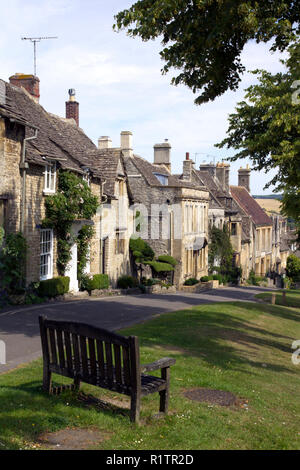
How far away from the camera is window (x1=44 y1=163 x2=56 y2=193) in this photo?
22547 mm

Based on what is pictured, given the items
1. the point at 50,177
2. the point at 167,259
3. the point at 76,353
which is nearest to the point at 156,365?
the point at 76,353

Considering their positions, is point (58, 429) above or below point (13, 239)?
below

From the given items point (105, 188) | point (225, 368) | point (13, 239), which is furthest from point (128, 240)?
point (225, 368)

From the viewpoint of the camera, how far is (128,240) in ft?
117

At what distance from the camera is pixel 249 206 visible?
6469 cm

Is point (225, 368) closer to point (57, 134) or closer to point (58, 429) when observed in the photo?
point (58, 429)

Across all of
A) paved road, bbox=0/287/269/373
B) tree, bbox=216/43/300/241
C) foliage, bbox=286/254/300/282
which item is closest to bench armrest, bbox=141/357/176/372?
paved road, bbox=0/287/269/373

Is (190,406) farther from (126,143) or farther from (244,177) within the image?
(244,177)

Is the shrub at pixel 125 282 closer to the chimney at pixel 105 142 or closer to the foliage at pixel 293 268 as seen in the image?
the chimney at pixel 105 142

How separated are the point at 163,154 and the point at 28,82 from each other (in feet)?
66.8

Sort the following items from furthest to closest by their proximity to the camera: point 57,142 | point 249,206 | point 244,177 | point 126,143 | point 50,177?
point 244,177 → point 249,206 → point 126,143 → point 57,142 → point 50,177

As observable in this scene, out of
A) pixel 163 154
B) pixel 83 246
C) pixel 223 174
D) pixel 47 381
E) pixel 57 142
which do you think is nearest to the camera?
pixel 47 381

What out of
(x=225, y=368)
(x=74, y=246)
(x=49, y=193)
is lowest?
(x=225, y=368)
